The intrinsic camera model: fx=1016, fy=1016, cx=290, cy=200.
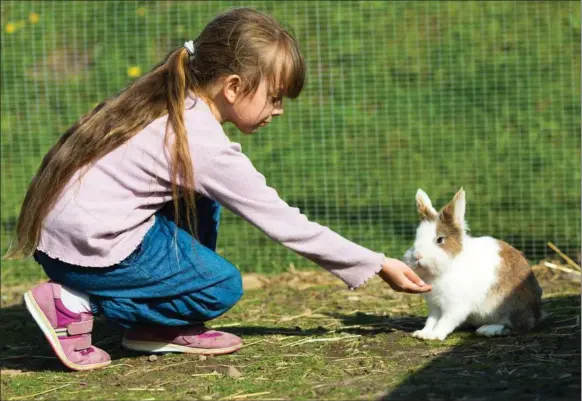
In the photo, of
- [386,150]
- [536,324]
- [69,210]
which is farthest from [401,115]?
[69,210]

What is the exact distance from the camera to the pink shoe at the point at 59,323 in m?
3.39

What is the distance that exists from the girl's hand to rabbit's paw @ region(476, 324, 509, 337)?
18.8 inches

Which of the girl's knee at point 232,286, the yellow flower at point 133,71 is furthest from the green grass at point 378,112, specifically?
the girl's knee at point 232,286

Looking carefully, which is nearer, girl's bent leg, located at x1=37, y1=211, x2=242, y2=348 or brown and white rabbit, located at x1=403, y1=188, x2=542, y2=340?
girl's bent leg, located at x1=37, y1=211, x2=242, y2=348

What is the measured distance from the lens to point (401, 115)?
235 inches

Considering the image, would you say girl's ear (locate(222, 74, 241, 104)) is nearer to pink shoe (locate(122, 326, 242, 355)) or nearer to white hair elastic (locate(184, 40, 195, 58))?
white hair elastic (locate(184, 40, 195, 58))

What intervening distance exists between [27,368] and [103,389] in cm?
49

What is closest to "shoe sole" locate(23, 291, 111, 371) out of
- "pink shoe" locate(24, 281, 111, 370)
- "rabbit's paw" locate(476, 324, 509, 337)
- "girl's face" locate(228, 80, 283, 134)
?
"pink shoe" locate(24, 281, 111, 370)

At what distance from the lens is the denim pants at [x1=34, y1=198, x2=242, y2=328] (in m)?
3.41

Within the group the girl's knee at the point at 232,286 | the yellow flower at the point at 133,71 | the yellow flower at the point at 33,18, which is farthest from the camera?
the yellow flower at the point at 133,71

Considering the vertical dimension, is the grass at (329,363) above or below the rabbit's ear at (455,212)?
below

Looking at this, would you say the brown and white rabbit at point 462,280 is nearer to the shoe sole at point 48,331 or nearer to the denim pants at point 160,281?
the denim pants at point 160,281

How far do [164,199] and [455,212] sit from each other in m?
1.10

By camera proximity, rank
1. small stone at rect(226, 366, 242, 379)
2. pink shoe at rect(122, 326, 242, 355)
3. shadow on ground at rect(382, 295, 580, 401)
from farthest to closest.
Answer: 1. pink shoe at rect(122, 326, 242, 355)
2. small stone at rect(226, 366, 242, 379)
3. shadow on ground at rect(382, 295, 580, 401)
